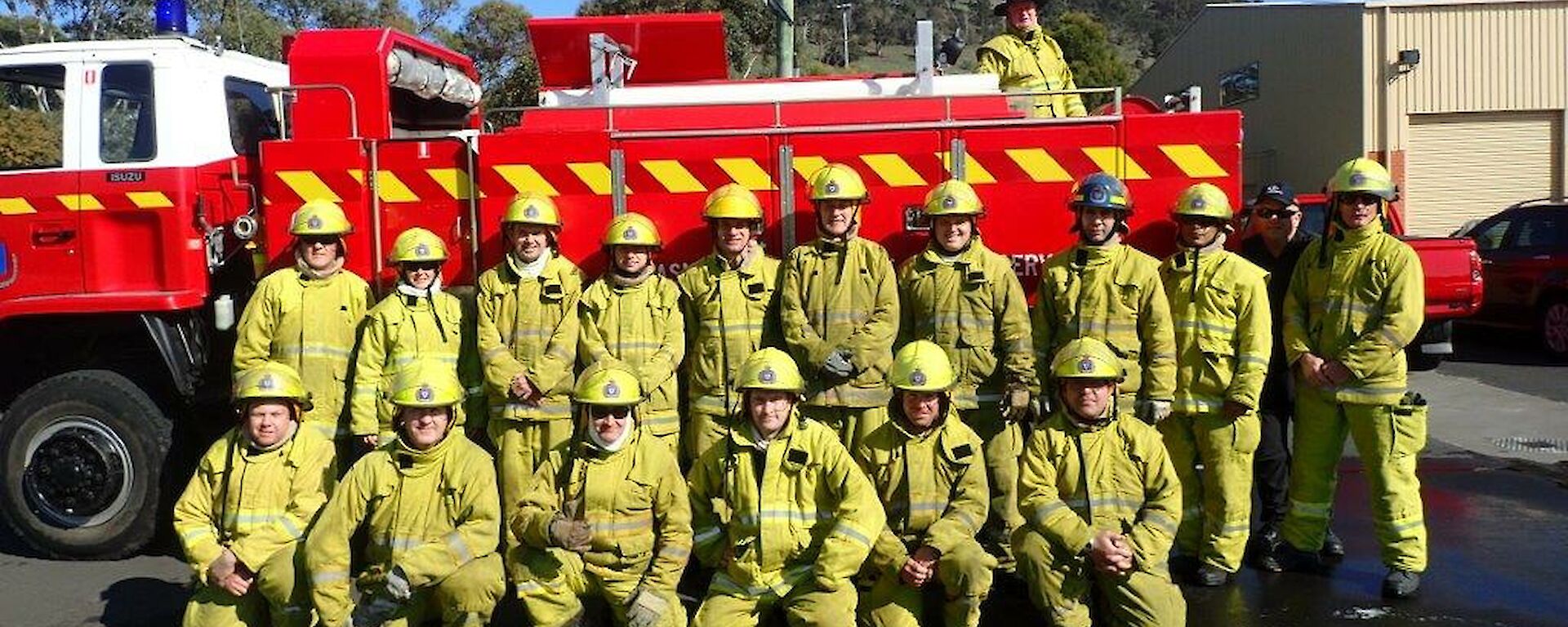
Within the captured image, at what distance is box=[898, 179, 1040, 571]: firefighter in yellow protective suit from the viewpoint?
210 inches

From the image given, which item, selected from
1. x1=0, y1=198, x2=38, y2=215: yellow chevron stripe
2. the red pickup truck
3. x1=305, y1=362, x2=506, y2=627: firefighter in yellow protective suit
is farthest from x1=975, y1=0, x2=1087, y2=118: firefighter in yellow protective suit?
x1=0, y1=198, x2=38, y2=215: yellow chevron stripe

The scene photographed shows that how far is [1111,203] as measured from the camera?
5.32 metres

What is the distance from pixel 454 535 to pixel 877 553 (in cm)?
153

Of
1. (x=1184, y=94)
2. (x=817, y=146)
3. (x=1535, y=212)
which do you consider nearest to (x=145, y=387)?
(x=817, y=146)

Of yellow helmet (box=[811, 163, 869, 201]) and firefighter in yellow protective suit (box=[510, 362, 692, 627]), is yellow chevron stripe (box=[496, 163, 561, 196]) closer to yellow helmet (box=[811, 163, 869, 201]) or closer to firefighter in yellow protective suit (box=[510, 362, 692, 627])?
yellow helmet (box=[811, 163, 869, 201])

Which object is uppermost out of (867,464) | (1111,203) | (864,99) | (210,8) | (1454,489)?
(210,8)

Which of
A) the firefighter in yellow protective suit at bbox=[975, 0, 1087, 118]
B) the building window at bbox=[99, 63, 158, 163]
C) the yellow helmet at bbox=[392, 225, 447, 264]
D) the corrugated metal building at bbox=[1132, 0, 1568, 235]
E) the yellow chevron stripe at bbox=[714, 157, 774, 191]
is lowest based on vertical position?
the yellow helmet at bbox=[392, 225, 447, 264]

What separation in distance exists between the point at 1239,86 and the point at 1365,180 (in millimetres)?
21299

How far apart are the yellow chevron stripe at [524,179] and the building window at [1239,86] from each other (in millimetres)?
21378

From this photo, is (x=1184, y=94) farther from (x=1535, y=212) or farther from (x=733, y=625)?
(x=1535, y=212)

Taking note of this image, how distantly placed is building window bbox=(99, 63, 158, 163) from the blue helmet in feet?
14.2

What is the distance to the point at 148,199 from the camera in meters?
6.06

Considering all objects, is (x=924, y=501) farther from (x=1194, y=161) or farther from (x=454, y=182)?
(x=454, y=182)

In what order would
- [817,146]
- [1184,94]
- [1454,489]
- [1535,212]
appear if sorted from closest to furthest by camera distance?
[817,146] → [1184,94] → [1454,489] → [1535,212]
